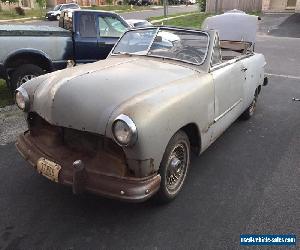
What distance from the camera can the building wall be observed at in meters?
28.6

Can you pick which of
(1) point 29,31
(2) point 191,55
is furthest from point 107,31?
(2) point 191,55

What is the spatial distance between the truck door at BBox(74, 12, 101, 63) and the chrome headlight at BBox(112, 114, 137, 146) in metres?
4.85

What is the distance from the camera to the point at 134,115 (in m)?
2.78

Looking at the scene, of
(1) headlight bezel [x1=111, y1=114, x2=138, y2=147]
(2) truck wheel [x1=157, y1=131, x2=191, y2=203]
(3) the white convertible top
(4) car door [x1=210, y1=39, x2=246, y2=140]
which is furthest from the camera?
(3) the white convertible top

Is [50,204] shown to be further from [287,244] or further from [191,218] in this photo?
[287,244]

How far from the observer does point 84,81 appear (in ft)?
10.9

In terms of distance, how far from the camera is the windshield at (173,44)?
4238 mm

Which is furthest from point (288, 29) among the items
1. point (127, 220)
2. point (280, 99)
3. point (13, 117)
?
point (127, 220)

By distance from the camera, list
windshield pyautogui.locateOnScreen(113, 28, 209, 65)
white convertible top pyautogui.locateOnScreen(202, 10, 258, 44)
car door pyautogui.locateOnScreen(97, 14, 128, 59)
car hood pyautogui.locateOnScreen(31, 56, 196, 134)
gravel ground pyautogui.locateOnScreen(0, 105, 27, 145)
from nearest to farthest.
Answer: car hood pyautogui.locateOnScreen(31, 56, 196, 134), windshield pyautogui.locateOnScreen(113, 28, 209, 65), gravel ground pyautogui.locateOnScreen(0, 105, 27, 145), white convertible top pyautogui.locateOnScreen(202, 10, 258, 44), car door pyautogui.locateOnScreen(97, 14, 128, 59)

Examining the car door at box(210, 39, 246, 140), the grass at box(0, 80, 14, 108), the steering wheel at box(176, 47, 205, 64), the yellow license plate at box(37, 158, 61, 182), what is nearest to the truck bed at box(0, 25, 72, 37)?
the grass at box(0, 80, 14, 108)

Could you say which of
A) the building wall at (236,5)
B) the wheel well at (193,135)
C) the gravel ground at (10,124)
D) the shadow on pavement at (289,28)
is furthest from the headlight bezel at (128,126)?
the building wall at (236,5)

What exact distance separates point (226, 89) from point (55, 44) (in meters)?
4.01

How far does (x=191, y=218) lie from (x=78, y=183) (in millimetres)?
1152

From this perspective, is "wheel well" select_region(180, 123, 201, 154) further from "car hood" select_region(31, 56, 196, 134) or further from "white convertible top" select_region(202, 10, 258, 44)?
→ "white convertible top" select_region(202, 10, 258, 44)
